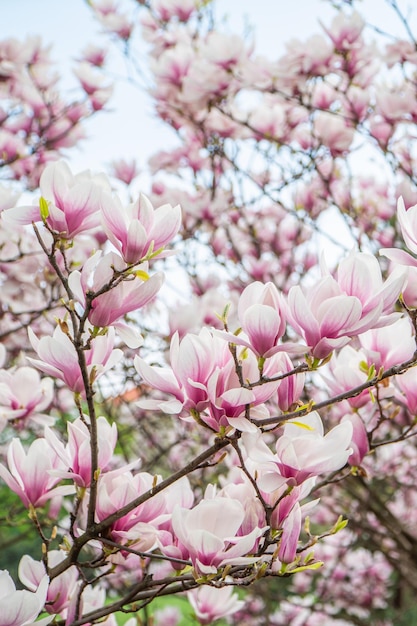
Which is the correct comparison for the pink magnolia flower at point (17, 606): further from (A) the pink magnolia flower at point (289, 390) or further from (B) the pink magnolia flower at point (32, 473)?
(A) the pink magnolia flower at point (289, 390)

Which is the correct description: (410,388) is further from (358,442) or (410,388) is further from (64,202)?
(64,202)

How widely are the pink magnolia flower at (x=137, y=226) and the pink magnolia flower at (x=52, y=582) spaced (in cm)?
54

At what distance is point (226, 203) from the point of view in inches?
114

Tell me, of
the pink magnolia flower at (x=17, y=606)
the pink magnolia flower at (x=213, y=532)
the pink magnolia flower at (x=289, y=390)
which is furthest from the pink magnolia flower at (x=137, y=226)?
the pink magnolia flower at (x=17, y=606)

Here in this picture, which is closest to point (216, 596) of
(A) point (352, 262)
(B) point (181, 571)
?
(B) point (181, 571)

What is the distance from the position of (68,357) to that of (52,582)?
1.33 ft

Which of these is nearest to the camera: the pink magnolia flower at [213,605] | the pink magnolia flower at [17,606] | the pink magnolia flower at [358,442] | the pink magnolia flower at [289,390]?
the pink magnolia flower at [17,606]

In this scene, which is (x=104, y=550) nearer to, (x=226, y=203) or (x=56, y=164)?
(x=56, y=164)

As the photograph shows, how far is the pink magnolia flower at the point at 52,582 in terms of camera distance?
1053 millimetres

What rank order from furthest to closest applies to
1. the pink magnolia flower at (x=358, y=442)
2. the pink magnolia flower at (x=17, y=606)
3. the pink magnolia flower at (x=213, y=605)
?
the pink magnolia flower at (x=213, y=605), the pink magnolia flower at (x=358, y=442), the pink magnolia flower at (x=17, y=606)

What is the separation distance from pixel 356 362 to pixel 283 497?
1.17 feet

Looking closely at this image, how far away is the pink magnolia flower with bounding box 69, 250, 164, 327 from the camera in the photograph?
0.89 m

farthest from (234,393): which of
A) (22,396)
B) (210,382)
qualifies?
(22,396)

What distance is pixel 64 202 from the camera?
974 mm
